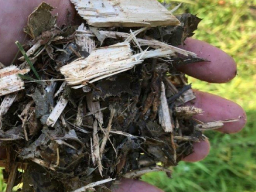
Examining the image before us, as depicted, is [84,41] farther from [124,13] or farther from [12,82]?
[12,82]

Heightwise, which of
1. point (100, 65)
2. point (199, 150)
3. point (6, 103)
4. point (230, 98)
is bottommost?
point (230, 98)

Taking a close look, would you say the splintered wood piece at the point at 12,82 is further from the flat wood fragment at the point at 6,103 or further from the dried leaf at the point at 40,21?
the dried leaf at the point at 40,21

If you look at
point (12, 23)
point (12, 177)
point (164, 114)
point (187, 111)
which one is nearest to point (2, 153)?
point (12, 177)

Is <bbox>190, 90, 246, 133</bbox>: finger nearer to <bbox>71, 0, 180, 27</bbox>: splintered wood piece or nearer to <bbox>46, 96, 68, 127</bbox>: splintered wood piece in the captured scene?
<bbox>71, 0, 180, 27</bbox>: splintered wood piece

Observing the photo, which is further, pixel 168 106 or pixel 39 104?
pixel 168 106

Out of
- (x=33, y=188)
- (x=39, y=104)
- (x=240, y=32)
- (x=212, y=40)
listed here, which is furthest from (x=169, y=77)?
(x=240, y=32)

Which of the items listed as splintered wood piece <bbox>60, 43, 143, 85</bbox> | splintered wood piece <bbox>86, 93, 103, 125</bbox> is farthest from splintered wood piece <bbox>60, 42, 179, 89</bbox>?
splintered wood piece <bbox>86, 93, 103, 125</bbox>

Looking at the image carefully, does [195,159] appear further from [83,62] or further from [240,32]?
[240,32]
